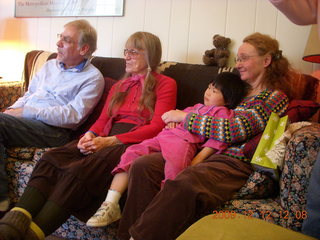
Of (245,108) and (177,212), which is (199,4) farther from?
(177,212)

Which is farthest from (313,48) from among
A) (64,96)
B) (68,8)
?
(68,8)

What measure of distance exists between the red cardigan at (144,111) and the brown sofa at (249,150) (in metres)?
0.14

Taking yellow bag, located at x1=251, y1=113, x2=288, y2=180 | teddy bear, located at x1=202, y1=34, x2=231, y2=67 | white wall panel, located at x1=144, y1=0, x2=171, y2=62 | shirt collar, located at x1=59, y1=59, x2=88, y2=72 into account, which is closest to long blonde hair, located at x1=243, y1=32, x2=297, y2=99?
yellow bag, located at x1=251, y1=113, x2=288, y2=180

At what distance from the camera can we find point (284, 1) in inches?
42.8

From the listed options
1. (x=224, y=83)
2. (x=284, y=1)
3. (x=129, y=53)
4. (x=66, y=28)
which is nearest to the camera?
(x=284, y=1)

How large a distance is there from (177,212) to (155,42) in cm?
112

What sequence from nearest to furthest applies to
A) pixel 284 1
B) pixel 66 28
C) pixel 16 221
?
pixel 284 1 < pixel 16 221 < pixel 66 28

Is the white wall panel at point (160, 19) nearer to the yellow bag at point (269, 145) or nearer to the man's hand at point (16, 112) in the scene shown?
the man's hand at point (16, 112)

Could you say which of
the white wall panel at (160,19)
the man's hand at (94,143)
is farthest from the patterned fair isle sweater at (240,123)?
the white wall panel at (160,19)

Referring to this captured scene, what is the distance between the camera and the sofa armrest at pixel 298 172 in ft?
3.67

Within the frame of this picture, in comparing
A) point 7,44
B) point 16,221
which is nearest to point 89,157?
point 16,221

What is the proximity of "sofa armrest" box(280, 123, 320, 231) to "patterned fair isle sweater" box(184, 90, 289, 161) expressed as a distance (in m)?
0.27

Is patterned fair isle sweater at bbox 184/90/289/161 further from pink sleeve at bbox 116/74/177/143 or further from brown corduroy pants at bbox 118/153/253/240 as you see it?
pink sleeve at bbox 116/74/177/143

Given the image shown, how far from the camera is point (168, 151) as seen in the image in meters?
1.46
